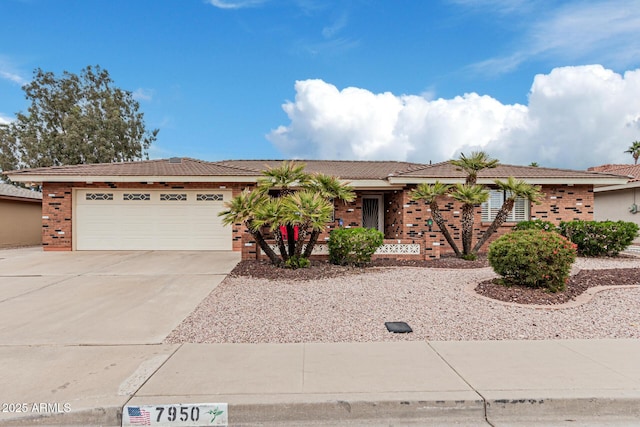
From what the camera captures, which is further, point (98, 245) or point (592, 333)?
point (98, 245)

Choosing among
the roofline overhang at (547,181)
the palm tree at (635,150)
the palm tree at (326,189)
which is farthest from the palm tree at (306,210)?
the palm tree at (635,150)

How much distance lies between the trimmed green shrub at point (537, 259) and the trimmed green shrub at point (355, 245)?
127 inches

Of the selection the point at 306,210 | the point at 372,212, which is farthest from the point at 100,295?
the point at 372,212

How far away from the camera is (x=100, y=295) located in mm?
6676

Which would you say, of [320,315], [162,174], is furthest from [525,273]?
[162,174]

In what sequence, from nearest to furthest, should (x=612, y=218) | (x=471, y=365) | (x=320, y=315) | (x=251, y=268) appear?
(x=471, y=365)
(x=320, y=315)
(x=251, y=268)
(x=612, y=218)

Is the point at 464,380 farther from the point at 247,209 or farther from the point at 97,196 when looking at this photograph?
the point at 97,196

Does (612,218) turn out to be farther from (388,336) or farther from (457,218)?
(388,336)

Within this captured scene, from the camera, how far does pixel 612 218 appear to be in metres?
17.5

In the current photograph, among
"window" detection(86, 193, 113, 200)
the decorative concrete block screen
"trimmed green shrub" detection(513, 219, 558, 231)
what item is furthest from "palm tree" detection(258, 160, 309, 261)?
"trimmed green shrub" detection(513, 219, 558, 231)

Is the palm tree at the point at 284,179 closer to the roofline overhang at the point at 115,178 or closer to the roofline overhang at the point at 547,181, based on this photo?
the roofline overhang at the point at 115,178

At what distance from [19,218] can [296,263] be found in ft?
52.0

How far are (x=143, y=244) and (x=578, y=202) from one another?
1663cm

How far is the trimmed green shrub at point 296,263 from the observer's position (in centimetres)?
888
